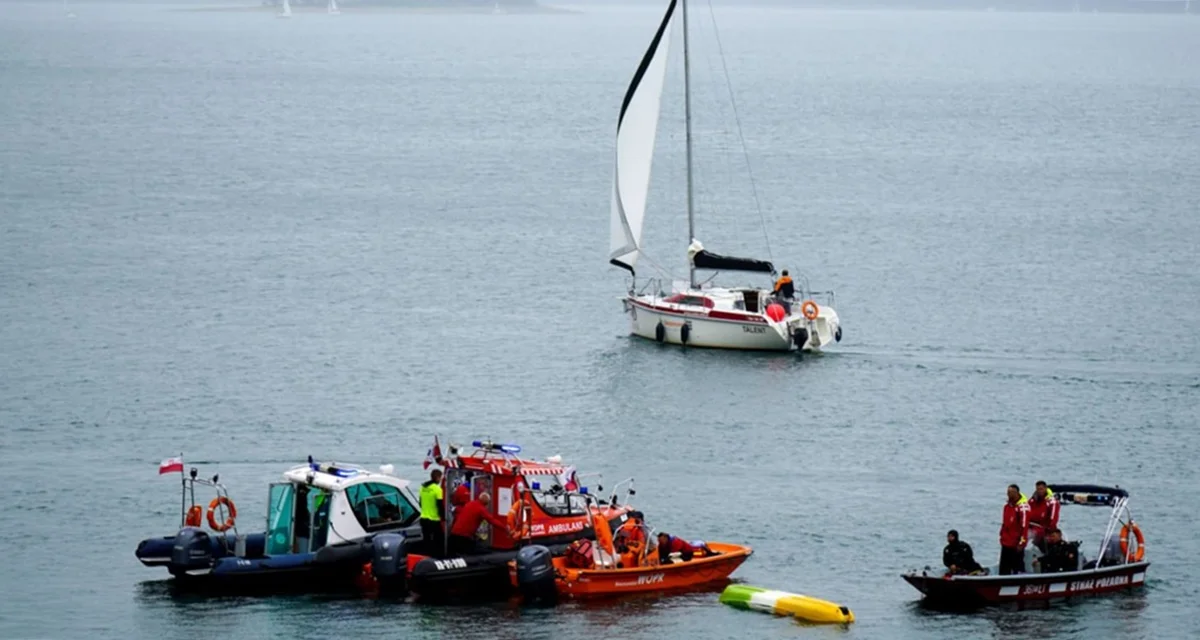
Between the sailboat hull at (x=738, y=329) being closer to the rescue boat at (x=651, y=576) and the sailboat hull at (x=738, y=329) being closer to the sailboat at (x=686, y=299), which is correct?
the sailboat at (x=686, y=299)

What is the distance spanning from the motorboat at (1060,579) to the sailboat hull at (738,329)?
28.7 meters

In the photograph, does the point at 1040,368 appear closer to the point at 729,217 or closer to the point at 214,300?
the point at 214,300

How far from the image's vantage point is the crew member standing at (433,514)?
43062 millimetres

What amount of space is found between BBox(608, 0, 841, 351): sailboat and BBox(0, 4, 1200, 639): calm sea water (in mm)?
1009

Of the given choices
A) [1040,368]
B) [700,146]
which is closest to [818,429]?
[1040,368]

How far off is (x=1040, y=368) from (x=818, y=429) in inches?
514

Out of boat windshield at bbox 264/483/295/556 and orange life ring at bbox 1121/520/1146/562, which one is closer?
boat windshield at bbox 264/483/295/556

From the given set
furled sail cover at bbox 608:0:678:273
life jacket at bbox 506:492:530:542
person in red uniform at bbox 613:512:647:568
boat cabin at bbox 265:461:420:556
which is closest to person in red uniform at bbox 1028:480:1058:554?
person in red uniform at bbox 613:512:647:568

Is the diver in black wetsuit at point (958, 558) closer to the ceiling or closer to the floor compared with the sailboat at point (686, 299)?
closer to the floor

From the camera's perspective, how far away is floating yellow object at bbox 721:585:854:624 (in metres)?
42.7

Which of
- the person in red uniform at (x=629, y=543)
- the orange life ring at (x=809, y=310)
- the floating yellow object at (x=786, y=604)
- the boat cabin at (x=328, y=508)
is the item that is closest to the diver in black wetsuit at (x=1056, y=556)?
the floating yellow object at (x=786, y=604)

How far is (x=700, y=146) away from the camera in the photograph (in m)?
164

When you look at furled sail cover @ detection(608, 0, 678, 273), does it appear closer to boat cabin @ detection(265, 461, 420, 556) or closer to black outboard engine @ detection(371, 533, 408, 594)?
boat cabin @ detection(265, 461, 420, 556)

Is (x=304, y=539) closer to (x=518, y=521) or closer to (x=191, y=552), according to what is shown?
(x=191, y=552)
